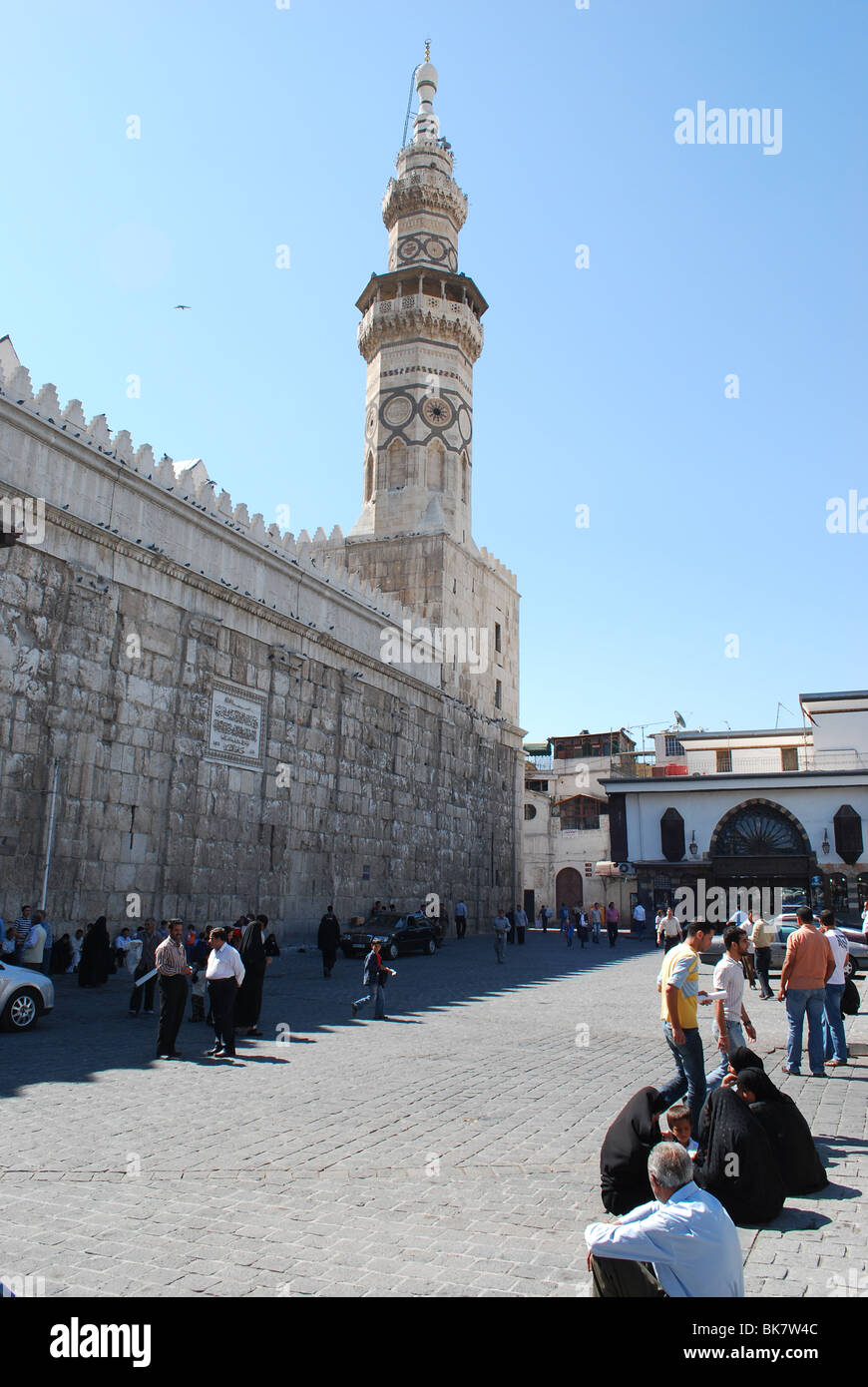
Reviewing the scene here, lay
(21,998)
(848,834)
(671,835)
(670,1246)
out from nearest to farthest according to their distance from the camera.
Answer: (670,1246), (21,998), (848,834), (671,835)

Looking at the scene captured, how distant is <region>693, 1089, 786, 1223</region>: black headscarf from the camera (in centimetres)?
516

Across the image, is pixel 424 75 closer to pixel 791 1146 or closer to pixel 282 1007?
pixel 282 1007

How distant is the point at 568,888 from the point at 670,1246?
5000cm

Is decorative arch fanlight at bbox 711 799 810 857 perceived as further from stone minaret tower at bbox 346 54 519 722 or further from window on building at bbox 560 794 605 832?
window on building at bbox 560 794 605 832

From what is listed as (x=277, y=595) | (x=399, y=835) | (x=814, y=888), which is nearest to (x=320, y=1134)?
(x=277, y=595)

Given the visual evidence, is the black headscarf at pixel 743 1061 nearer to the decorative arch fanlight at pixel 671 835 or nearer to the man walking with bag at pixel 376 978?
the man walking with bag at pixel 376 978

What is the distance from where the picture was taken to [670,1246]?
3.50 meters

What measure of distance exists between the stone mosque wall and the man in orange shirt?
1337 centimetres

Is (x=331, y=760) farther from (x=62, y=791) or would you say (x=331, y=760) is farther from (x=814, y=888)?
(x=814, y=888)

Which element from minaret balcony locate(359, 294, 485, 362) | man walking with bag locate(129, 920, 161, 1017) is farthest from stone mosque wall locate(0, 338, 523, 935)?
minaret balcony locate(359, 294, 485, 362)

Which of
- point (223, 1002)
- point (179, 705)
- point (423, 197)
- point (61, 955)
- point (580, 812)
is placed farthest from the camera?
point (580, 812)

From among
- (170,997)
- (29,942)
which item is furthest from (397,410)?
(170,997)
